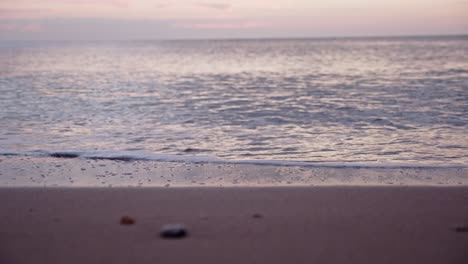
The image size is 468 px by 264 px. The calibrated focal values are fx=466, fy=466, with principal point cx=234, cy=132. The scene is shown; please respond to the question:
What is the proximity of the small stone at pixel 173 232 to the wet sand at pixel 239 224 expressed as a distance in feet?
0.28

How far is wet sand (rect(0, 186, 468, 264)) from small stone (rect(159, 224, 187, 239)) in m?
0.08

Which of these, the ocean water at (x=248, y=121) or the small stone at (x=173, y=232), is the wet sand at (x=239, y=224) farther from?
the ocean water at (x=248, y=121)

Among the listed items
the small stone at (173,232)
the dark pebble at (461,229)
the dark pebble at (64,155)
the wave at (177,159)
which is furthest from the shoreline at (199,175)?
the small stone at (173,232)

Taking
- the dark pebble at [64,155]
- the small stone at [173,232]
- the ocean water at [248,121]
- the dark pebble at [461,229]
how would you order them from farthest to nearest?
the ocean water at [248,121] → the dark pebble at [64,155] → the dark pebble at [461,229] → the small stone at [173,232]

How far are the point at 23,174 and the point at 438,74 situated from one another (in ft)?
85.5

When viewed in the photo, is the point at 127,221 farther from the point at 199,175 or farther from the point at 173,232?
the point at 199,175

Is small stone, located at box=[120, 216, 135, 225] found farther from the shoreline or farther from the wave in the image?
the wave

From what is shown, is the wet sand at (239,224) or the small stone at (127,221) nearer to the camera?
the wet sand at (239,224)

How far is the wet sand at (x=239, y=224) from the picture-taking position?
437cm

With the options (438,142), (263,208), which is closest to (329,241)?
(263,208)

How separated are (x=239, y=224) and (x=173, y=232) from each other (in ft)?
2.66

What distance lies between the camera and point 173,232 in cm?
474

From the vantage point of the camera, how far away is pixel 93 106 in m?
17.9

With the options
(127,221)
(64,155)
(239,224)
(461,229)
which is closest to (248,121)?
(64,155)
